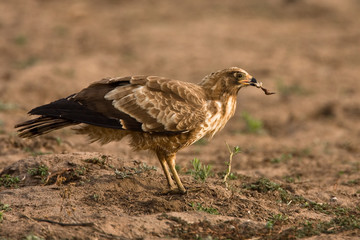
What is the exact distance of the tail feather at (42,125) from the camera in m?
5.65

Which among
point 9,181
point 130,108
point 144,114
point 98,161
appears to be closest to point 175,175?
point 144,114

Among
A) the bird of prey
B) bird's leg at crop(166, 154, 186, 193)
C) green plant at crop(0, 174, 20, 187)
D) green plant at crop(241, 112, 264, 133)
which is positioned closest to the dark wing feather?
the bird of prey

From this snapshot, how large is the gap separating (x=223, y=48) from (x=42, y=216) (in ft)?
35.1

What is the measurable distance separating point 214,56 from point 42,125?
9265 mm

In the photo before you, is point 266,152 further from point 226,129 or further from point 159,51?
point 159,51

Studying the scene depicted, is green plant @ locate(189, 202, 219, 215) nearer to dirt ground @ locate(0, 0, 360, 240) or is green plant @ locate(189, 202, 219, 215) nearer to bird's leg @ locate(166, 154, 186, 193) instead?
dirt ground @ locate(0, 0, 360, 240)

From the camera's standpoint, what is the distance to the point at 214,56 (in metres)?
14.6

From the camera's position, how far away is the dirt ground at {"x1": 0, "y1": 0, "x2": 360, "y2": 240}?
5250 millimetres

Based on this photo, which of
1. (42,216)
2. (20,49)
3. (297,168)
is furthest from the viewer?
(20,49)

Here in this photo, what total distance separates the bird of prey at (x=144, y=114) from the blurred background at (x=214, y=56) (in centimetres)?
216

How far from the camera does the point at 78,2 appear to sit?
18.8m

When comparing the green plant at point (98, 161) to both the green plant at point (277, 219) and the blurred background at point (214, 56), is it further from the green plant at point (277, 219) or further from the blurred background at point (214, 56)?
the green plant at point (277, 219)

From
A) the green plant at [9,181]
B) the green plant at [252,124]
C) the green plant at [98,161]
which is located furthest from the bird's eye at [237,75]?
the green plant at [252,124]

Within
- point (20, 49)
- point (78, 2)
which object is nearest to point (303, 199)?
point (20, 49)
